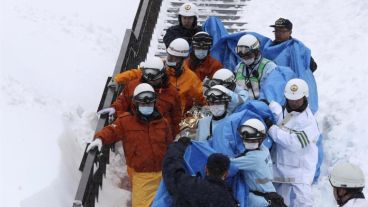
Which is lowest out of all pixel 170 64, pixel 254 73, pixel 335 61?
pixel 170 64

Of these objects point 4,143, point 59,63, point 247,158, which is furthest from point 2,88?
point 247,158

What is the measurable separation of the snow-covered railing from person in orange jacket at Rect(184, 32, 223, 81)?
1009mm

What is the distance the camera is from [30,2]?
12.6 meters

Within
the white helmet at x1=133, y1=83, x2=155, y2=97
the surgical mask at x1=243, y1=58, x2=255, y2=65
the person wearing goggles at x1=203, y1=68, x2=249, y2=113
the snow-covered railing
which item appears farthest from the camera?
the surgical mask at x1=243, y1=58, x2=255, y2=65

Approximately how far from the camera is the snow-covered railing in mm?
7020

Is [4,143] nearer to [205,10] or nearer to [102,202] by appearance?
[102,202]

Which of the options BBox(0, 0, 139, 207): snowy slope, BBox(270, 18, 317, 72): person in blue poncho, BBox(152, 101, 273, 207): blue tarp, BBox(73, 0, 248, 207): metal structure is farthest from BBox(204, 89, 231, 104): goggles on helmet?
BBox(270, 18, 317, 72): person in blue poncho

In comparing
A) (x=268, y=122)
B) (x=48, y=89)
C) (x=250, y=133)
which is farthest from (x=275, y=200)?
(x=48, y=89)

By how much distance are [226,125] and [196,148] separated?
459mm

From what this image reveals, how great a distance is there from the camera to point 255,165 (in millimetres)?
6578

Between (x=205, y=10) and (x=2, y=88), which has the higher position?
(x=205, y=10)

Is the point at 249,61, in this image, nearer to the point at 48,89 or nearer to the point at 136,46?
the point at 136,46

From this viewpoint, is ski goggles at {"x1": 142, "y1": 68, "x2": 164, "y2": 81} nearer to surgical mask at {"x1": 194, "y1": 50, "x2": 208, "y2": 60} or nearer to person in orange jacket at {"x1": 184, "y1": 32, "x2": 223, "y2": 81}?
person in orange jacket at {"x1": 184, "y1": 32, "x2": 223, "y2": 81}

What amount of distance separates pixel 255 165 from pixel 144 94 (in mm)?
1479
